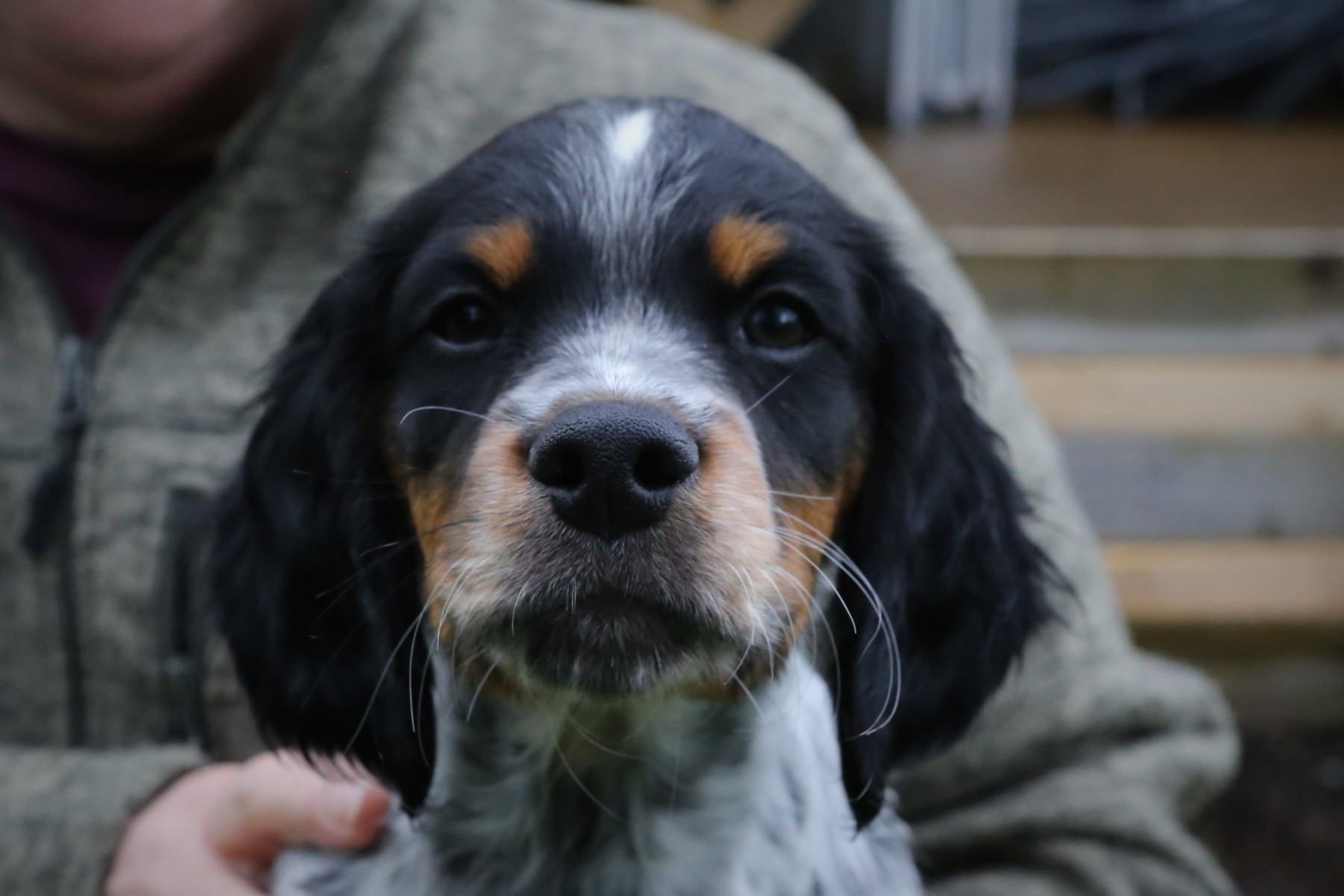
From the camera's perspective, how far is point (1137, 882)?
1.93 meters

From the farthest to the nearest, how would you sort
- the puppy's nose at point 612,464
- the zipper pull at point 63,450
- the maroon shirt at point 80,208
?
the maroon shirt at point 80,208 → the zipper pull at point 63,450 → the puppy's nose at point 612,464

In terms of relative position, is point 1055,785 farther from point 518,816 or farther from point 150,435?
point 150,435

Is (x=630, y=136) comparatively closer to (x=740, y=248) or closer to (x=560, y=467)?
(x=740, y=248)

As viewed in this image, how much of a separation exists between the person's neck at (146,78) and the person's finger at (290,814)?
40.4 inches

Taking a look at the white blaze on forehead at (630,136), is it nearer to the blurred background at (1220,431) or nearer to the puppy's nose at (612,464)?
the puppy's nose at (612,464)

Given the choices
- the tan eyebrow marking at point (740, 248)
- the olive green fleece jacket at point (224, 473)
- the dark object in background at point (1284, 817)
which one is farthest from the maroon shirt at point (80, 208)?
the dark object in background at point (1284, 817)

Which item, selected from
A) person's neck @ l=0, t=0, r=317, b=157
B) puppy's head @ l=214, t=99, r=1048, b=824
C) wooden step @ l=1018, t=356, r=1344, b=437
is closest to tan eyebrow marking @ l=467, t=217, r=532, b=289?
puppy's head @ l=214, t=99, r=1048, b=824

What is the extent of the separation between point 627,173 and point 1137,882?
1192 millimetres

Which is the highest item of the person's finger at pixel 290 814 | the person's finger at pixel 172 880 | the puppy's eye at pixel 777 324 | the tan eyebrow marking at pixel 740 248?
the tan eyebrow marking at pixel 740 248

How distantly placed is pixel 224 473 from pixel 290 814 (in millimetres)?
543

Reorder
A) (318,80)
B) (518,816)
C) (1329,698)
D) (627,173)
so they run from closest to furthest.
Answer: (627,173)
(518,816)
(318,80)
(1329,698)

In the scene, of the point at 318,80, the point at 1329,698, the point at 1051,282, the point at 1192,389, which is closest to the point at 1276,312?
the point at 1192,389

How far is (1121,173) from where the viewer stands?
515 cm

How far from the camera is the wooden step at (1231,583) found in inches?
143
